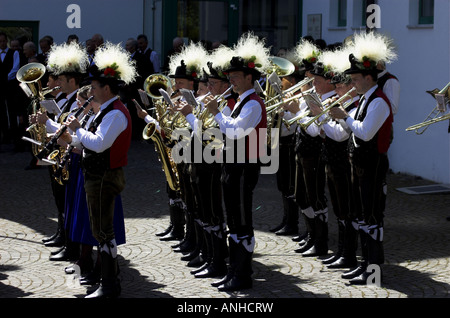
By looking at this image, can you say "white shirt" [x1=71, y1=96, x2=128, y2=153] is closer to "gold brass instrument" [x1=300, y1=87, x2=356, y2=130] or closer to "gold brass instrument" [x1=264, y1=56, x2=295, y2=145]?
"gold brass instrument" [x1=264, y1=56, x2=295, y2=145]

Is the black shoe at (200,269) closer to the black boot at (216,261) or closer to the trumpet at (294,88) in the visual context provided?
the black boot at (216,261)

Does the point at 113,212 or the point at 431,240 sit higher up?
the point at 113,212

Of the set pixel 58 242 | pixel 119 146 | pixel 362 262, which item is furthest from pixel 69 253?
pixel 362 262

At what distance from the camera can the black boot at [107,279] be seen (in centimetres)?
798

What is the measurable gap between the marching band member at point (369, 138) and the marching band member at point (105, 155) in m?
2.07

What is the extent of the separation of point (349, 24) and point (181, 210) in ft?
26.4

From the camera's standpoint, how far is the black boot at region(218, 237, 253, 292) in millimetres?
8359

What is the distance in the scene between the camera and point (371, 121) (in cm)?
804

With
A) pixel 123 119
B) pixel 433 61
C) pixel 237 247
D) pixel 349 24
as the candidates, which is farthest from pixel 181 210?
pixel 349 24

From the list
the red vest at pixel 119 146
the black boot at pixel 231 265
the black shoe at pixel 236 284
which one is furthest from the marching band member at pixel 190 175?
the red vest at pixel 119 146

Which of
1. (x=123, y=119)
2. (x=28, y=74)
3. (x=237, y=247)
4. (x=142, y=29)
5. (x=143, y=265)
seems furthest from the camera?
A: (x=142, y=29)

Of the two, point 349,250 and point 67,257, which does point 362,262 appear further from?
point 67,257

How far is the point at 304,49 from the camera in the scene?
10164mm

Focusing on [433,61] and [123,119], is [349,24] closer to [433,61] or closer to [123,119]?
[433,61]
